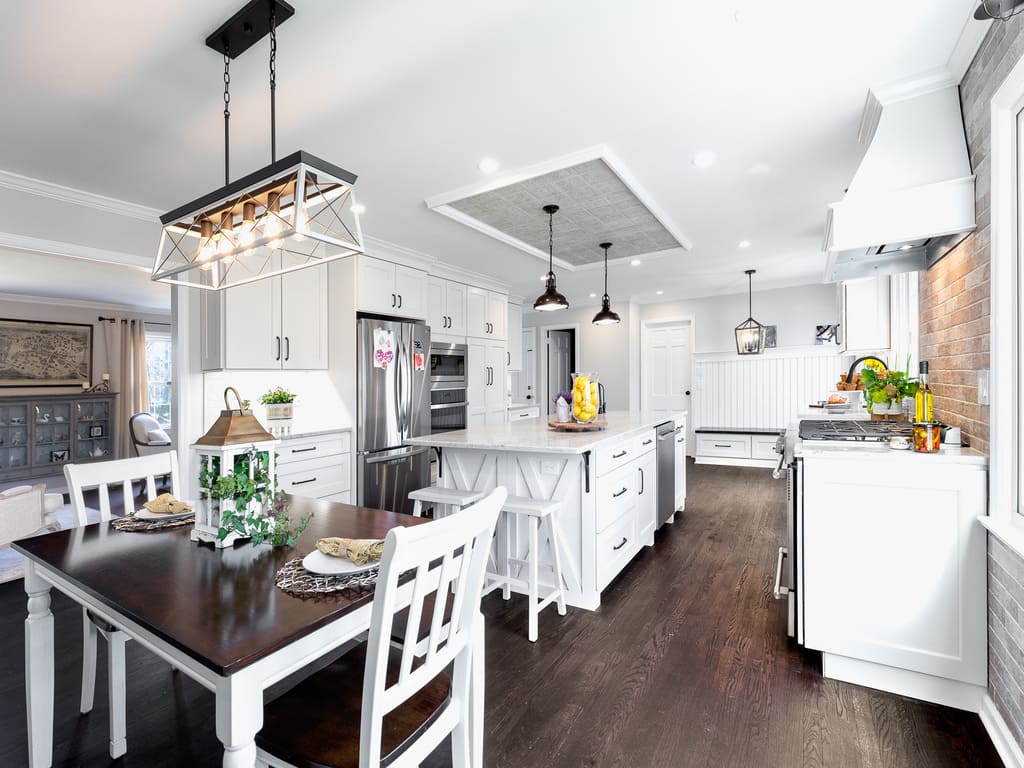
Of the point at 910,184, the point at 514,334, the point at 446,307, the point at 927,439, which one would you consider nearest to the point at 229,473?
the point at 927,439

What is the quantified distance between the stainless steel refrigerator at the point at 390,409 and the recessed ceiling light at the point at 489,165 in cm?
174

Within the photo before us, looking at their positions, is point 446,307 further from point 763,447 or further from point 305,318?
point 763,447

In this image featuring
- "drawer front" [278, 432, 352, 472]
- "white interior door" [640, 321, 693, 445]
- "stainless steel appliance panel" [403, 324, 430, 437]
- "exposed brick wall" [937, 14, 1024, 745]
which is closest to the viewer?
"exposed brick wall" [937, 14, 1024, 745]

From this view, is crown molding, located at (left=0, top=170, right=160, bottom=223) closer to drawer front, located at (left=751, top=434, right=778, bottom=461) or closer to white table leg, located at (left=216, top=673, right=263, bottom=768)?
white table leg, located at (left=216, top=673, right=263, bottom=768)

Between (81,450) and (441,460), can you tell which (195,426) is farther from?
(81,450)

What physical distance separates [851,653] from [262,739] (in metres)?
2.10

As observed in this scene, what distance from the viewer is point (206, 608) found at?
1078 millimetres

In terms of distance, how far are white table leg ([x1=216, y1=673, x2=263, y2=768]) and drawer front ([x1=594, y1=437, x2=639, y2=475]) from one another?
6.37 ft

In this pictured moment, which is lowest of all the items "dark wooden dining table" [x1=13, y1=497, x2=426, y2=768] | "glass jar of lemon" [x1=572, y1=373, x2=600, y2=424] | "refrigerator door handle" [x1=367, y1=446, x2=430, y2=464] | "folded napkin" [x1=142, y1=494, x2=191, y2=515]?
"refrigerator door handle" [x1=367, y1=446, x2=430, y2=464]

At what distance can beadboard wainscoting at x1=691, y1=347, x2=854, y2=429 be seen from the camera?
6441 mm

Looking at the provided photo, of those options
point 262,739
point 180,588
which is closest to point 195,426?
point 180,588

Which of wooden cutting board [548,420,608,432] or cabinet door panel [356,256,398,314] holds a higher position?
cabinet door panel [356,256,398,314]

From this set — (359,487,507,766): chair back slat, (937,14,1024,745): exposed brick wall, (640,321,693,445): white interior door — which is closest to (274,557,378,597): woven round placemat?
(359,487,507,766): chair back slat

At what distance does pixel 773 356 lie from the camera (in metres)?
6.72
